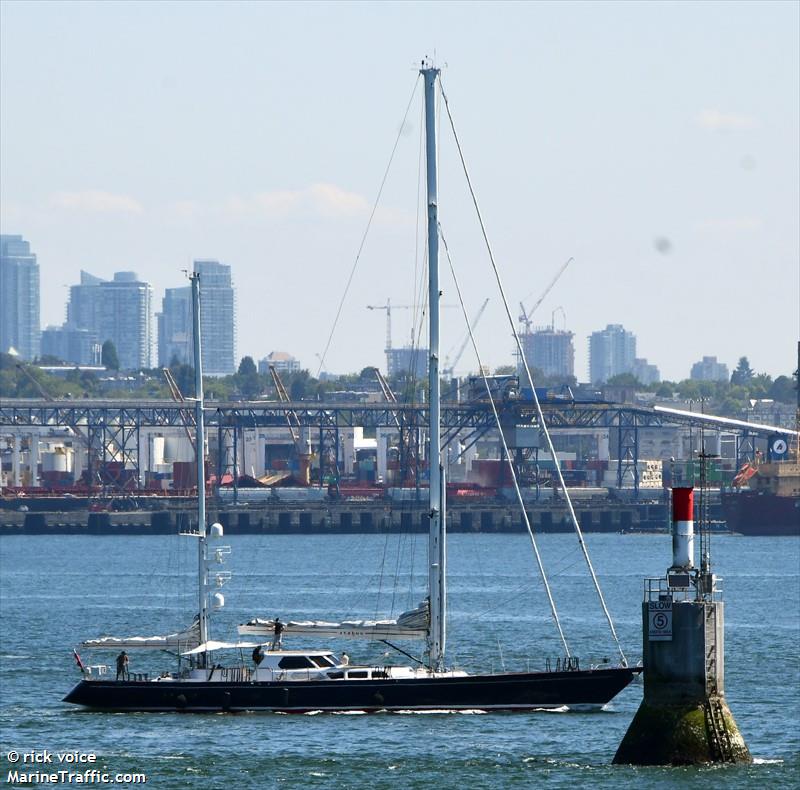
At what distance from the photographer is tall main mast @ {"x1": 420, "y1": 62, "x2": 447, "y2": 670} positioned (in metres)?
45.3

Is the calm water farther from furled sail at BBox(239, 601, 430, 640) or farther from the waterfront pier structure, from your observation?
furled sail at BBox(239, 601, 430, 640)

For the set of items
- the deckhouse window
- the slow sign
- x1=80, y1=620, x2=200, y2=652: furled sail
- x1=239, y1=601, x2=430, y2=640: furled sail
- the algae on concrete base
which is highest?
the slow sign

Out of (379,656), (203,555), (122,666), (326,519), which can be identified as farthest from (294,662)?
(326,519)

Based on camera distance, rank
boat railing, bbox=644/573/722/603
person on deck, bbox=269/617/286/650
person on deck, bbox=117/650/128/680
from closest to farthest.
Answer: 1. boat railing, bbox=644/573/722/603
2. person on deck, bbox=269/617/286/650
3. person on deck, bbox=117/650/128/680

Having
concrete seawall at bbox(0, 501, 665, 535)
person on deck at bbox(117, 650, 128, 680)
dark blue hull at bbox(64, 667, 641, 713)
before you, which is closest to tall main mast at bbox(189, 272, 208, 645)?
dark blue hull at bbox(64, 667, 641, 713)

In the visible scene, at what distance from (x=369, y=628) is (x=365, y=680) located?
1704mm

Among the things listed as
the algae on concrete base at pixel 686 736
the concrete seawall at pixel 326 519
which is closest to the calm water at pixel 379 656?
the algae on concrete base at pixel 686 736

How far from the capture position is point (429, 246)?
4691 cm

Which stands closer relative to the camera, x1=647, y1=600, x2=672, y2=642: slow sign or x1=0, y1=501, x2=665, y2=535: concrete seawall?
x1=647, y1=600, x2=672, y2=642: slow sign

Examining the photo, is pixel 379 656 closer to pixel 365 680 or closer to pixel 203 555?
A: pixel 203 555

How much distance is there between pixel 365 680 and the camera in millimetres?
45031

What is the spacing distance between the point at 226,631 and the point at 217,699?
2305 cm

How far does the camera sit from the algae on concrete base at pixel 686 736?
3553 cm

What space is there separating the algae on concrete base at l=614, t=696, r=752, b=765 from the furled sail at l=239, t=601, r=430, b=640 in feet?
33.3
